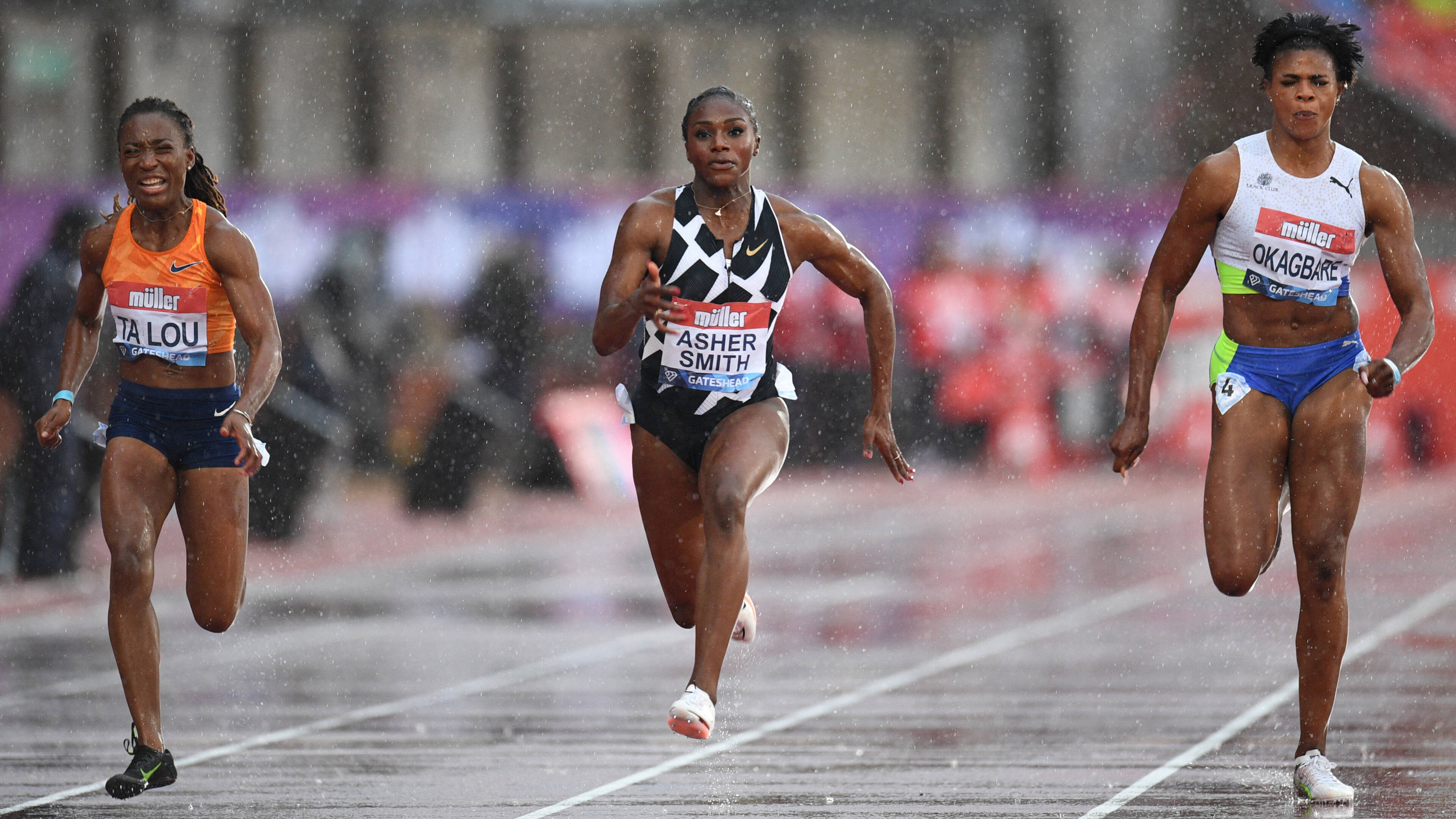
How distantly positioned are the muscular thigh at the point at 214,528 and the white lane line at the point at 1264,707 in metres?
3.06

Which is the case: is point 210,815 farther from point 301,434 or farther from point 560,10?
point 560,10

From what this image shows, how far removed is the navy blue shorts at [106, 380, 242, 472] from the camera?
26.5ft

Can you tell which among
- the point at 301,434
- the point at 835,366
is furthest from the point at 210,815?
the point at 835,366

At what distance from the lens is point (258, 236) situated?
24.2 m

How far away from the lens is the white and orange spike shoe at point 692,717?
7.40 m

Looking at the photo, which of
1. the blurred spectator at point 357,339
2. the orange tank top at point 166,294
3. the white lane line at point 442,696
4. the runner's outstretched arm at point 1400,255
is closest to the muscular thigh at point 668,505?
the orange tank top at point 166,294

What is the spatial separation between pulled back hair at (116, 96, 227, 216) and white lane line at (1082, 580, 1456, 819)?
3724 mm

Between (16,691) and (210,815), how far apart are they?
421cm

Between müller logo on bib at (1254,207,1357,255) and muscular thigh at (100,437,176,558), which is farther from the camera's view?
muscular thigh at (100,437,176,558)

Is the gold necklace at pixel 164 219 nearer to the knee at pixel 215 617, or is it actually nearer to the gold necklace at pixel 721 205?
the knee at pixel 215 617

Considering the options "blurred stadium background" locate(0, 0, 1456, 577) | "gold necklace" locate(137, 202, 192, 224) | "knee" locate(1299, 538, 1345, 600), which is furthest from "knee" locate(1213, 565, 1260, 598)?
"blurred stadium background" locate(0, 0, 1456, 577)

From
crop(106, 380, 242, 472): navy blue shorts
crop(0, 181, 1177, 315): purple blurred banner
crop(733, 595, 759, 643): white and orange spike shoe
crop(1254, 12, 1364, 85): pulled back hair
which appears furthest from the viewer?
crop(0, 181, 1177, 315): purple blurred banner

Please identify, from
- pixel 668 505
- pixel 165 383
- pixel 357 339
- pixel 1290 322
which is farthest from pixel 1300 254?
pixel 357 339

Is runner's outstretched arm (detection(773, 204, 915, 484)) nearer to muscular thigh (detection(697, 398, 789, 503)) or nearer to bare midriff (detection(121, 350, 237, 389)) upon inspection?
muscular thigh (detection(697, 398, 789, 503))
